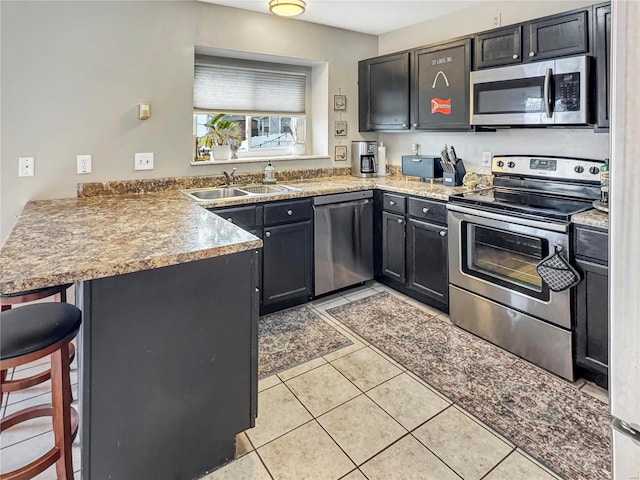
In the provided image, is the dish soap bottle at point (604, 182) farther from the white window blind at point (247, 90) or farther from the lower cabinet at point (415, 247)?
the white window blind at point (247, 90)

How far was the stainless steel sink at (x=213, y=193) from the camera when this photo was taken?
307 cm

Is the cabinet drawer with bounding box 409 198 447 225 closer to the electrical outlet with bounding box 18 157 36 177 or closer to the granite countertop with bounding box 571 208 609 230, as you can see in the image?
the granite countertop with bounding box 571 208 609 230

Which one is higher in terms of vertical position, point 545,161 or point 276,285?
point 545,161

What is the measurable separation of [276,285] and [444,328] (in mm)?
1283

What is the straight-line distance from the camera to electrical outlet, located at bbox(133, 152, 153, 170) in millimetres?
2941

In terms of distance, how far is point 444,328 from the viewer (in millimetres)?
2877

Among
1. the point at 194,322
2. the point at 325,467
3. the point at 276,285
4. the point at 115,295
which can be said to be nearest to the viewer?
the point at 115,295

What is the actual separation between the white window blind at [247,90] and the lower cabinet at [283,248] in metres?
1.17

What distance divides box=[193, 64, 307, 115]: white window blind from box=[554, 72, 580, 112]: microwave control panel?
2315 mm

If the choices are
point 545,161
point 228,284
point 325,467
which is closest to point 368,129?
point 545,161

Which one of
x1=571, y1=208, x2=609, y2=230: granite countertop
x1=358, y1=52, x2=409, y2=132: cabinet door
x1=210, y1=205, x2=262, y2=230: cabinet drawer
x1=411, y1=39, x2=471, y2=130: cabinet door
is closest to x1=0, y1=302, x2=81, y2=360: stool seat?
x1=210, y1=205, x2=262, y2=230: cabinet drawer

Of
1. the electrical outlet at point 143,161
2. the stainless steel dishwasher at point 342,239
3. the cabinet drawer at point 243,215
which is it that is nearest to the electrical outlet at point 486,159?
the stainless steel dishwasher at point 342,239

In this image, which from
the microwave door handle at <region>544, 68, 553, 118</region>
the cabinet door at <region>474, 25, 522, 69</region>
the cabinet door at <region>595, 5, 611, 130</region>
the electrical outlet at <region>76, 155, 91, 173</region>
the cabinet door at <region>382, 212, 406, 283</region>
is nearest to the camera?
the cabinet door at <region>595, 5, 611, 130</region>

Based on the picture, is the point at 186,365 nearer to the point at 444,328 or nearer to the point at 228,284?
the point at 228,284
